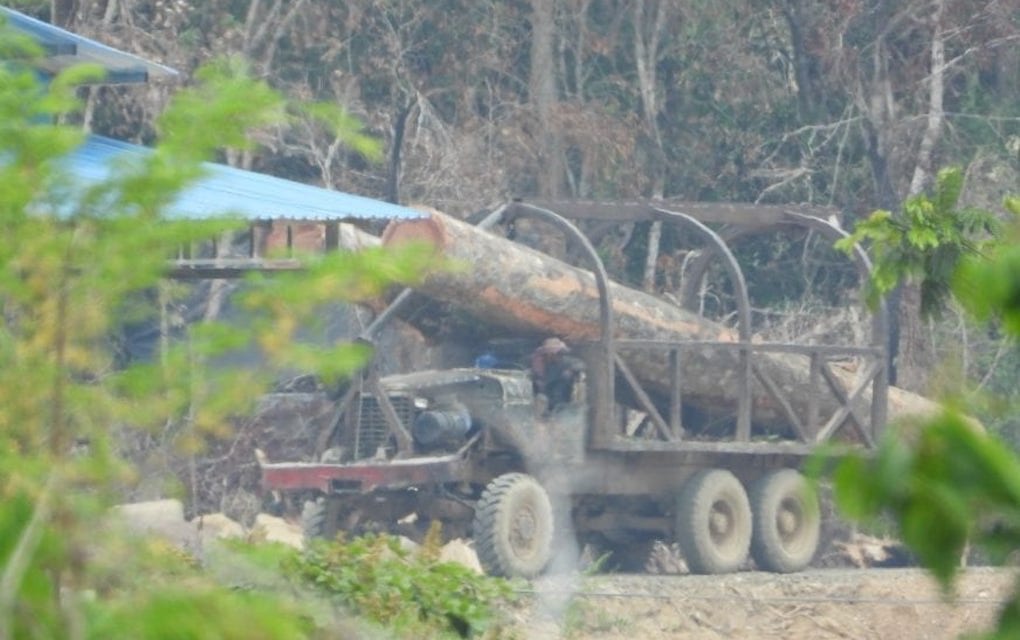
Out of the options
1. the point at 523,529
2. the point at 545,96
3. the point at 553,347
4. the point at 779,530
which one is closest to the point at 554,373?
the point at 553,347

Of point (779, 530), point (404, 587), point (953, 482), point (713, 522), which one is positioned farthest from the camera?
point (779, 530)

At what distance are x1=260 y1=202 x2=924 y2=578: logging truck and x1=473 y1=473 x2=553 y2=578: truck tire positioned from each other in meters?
0.02

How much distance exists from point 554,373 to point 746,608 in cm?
249

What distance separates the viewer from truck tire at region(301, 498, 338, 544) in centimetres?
1567

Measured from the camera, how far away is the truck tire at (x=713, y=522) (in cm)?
1712

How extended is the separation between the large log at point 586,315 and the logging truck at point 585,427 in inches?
0.7

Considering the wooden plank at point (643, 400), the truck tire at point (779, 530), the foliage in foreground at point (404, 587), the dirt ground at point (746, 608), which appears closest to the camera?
the foliage in foreground at point (404, 587)

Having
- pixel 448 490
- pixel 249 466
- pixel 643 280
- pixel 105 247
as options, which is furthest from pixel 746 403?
pixel 105 247

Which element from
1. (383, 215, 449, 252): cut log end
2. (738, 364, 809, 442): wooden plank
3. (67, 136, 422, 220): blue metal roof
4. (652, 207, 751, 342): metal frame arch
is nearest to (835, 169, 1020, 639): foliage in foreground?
(67, 136, 422, 220): blue metal roof

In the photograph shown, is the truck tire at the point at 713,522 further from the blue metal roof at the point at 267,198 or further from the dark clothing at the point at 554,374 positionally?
the blue metal roof at the point at 267,198

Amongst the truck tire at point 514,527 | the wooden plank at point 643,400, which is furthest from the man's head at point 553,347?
the truck tire at point 514,527

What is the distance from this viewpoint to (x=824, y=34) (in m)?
25.4

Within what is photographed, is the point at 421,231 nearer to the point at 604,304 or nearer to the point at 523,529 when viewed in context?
the point at 604,304

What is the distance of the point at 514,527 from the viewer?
15734mm
